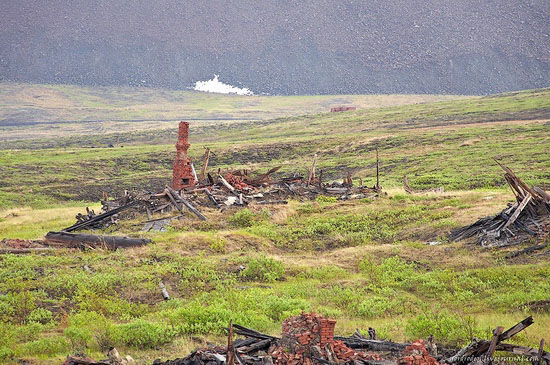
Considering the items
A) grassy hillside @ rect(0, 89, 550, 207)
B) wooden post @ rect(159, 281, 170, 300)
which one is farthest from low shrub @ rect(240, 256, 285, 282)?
grassy hillside @ rect(0, 89, 550, 207)

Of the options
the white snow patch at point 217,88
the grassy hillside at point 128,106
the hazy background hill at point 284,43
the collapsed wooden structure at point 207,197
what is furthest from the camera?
the white snow patch at point 217,88

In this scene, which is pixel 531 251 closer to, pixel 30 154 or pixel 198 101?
pixel 30 154

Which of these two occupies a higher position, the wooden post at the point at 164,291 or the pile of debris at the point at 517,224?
the pile of debris at the point at 517,224

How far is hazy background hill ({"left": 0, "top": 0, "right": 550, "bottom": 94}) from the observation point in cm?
12775

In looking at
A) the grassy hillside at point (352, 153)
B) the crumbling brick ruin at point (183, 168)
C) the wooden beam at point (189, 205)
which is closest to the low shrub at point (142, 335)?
the wooden beam at point (189, 205)

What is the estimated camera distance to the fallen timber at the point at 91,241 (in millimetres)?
17734

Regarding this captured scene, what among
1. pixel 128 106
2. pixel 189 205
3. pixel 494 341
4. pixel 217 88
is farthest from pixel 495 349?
pixel 217 88

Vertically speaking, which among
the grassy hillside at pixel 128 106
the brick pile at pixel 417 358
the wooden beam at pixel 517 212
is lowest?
the brick pile at pixel 417 358

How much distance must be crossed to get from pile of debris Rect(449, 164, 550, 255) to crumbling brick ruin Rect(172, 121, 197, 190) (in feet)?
37.9

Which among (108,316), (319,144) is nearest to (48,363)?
(108,316)

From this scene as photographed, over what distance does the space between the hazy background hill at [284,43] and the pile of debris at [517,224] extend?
111139mm

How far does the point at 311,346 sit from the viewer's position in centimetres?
820

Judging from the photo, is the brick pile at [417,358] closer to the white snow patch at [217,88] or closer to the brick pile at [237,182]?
the brick pile at [237,182]

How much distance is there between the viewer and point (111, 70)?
14175cm
